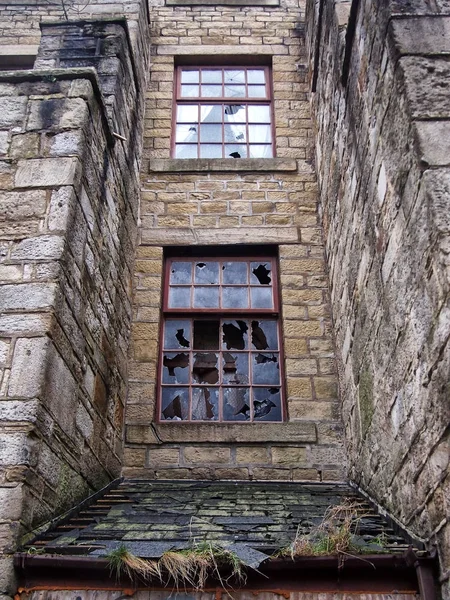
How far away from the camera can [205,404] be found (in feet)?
18.3

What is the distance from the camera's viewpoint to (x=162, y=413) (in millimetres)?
5570

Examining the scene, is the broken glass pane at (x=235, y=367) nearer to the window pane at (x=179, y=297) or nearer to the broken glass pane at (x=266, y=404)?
the broken glass pane at (x=266, y=404)

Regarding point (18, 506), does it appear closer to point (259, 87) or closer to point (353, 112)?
point (353, 112)

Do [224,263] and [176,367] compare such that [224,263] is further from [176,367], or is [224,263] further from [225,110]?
[225,110]

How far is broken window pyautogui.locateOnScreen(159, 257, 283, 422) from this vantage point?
18.3 feet

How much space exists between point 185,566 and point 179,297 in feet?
11.2

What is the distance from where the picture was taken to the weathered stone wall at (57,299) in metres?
3.37

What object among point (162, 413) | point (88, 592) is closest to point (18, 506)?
point (88, 592)

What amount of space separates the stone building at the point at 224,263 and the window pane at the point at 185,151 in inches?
1.1

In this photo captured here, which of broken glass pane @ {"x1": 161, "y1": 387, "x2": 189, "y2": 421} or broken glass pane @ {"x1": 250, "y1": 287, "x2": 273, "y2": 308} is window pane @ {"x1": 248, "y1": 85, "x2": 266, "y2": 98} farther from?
broken glass pane @ {"x1": 161, "y1": 387, "x2": 189, "y2": 421}

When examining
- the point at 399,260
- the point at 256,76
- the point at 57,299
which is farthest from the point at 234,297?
the point at 256,76

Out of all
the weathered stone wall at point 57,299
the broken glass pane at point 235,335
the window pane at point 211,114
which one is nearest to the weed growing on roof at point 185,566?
the weathered stone wall at point 57,299

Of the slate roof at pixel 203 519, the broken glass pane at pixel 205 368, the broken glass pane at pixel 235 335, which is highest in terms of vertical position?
the broken glass pane at pixel 235 335

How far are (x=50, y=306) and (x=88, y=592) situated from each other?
1.58 metres
